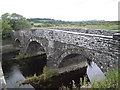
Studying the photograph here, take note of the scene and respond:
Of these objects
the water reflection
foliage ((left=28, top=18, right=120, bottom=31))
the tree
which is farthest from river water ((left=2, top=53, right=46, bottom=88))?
the tree

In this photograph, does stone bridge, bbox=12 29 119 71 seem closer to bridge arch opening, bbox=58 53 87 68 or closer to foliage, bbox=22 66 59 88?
bridge arch opening, bbox=58 53 87 68

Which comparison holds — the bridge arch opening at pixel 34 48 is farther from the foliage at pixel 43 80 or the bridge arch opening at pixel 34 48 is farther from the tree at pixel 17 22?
the tree at pixel 17 22

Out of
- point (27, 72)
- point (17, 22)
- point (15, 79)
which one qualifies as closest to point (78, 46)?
point (15, 79)

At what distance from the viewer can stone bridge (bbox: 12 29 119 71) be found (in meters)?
8.04

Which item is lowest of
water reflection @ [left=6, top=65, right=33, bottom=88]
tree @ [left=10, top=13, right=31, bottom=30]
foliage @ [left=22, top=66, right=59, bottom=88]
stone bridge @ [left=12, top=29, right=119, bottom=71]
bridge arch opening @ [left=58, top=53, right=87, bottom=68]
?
water reflection @ [left=6, top=65, right=33, bottom=88]

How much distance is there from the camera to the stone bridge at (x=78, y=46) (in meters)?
8.04

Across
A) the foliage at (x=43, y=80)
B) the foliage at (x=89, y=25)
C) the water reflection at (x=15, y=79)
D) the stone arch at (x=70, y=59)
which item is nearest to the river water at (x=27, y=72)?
the water reflection at (x=15, y=79)

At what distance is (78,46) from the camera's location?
10.7 meters

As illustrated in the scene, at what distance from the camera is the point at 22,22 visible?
118 ft

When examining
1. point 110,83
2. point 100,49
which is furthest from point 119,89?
point 100,49

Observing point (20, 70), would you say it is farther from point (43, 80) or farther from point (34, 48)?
point (34, 48)

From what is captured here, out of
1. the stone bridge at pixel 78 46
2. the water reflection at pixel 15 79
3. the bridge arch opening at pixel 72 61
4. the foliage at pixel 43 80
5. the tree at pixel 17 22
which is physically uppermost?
the tree at pixel 17 22

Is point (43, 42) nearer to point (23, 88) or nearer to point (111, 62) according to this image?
point (23, 88)

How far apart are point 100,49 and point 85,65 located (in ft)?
24.9
